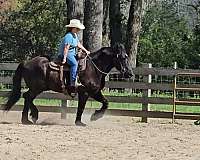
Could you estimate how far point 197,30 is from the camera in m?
33.6

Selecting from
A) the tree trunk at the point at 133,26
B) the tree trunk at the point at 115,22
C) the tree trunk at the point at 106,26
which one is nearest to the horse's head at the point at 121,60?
the tree trunk at the point at 133,26

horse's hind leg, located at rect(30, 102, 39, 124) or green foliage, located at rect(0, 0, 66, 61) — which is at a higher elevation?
green foliage, located at rect(0, 0, 66, 61)

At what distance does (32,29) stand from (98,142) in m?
26.1

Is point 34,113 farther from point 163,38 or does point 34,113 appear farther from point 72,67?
point 163,38

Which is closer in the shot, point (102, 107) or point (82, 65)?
point (82, 65)

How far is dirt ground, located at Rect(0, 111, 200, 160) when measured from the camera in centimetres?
834

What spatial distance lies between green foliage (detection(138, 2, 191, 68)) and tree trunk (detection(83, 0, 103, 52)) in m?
13.1

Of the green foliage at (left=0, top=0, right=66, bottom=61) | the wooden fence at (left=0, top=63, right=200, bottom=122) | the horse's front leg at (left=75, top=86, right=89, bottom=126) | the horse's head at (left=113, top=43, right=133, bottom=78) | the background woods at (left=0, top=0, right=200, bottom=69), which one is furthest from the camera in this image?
the green foliage at (left=0, top=0, right=66, bottom=61)

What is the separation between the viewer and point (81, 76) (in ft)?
42.2

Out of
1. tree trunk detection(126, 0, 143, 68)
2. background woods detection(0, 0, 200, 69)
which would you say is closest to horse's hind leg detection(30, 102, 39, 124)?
tree trunk detection(126, 0, 143, 68)

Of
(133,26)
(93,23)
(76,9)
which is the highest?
(133,26)

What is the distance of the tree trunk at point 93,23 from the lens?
1903 centimetres

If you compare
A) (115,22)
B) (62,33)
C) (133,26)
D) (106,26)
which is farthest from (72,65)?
(62,33)

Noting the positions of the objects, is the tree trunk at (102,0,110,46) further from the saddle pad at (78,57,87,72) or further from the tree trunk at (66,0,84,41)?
the saddle pad at (78,57,87,72)
